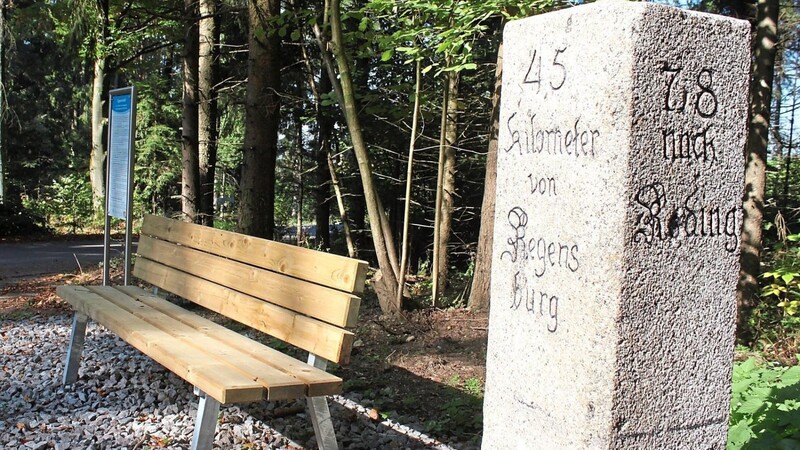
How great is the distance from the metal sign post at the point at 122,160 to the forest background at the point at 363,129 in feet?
4.03

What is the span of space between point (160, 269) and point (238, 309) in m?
1.37

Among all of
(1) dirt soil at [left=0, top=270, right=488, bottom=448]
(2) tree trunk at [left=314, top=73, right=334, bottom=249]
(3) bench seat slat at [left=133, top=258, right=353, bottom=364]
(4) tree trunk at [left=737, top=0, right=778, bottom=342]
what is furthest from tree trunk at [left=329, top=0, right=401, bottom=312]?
(2) tree trunk at [left=314, top=73, right=334, bottom=249]

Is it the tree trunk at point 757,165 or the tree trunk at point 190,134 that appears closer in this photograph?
the tree trunk at point 757,165

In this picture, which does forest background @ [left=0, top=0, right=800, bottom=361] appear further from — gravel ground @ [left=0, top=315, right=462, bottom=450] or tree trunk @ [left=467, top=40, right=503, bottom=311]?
gravel ground @ [left=0, top=315, right=462, bottom=450]

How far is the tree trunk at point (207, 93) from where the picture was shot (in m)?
8.82

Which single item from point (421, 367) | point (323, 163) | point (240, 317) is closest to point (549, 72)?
point (240, 317)

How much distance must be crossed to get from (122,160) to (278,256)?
2815mm

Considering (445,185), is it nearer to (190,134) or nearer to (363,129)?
(190,134)

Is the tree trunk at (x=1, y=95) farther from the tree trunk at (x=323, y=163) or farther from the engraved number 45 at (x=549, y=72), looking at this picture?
the engraved number 45 at (x=549, y=72)

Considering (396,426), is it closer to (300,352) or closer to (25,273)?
(300,352)

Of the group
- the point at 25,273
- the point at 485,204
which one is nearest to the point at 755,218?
the point at 485,204

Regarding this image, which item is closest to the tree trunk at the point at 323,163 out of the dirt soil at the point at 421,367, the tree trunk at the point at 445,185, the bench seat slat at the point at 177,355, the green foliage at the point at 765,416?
the tree trunk at the point at 445,185

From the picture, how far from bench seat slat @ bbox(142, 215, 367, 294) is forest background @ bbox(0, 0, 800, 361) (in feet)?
7.01

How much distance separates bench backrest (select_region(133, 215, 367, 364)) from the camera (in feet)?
11.0
